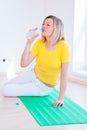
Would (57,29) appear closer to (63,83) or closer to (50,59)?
(50,59)

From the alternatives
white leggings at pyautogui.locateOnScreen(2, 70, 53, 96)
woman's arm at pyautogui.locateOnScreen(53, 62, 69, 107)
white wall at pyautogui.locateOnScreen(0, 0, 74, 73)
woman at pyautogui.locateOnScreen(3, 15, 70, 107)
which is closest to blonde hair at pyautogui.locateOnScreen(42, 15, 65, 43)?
woman at pyautogui.locateOnScreen(3, 15, 70, 107)

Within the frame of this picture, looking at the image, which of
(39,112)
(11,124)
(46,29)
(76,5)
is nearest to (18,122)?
(11,124)

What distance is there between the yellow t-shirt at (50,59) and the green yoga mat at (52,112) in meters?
0.19

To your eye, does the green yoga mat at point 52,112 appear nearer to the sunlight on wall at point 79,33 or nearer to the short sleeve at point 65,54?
the short sleeve at point 65,54

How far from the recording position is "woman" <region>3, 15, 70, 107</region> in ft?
6.89

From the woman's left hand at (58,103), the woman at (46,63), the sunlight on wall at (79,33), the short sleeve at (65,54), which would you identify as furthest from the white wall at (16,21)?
the woman's left hand at (58,103)

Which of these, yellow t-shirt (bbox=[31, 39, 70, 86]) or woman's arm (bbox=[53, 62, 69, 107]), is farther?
yellow t-shirt (bbox=[31, 39, 70, 86])

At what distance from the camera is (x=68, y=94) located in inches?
96.0

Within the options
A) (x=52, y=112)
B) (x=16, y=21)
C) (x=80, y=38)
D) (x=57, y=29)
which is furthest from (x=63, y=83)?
(x=16, y=21)

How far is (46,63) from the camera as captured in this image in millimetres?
2178

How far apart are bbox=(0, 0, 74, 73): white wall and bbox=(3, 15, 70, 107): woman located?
138 cm

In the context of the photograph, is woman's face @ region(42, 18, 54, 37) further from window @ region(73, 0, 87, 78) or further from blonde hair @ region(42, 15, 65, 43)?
window @ region(73, 0, 87, 78)

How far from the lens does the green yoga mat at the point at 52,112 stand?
161cm

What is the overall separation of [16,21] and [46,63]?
1.68 m
